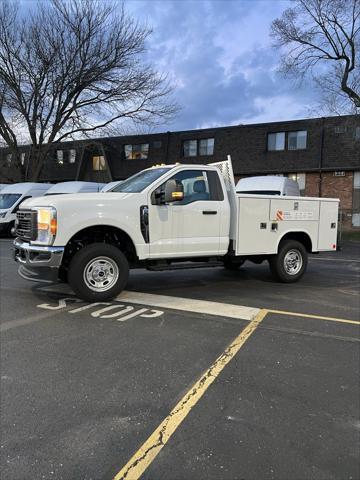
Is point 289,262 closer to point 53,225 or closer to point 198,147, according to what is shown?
point 53,225

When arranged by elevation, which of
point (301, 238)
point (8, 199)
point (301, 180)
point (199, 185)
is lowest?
point (301, 238)

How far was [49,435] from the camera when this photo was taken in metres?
2.92

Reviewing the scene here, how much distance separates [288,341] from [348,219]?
23.3 metres

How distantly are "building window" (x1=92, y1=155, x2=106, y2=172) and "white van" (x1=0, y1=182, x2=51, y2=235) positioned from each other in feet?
43.7

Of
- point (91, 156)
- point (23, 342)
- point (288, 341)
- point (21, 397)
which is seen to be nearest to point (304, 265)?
point (288, 341)

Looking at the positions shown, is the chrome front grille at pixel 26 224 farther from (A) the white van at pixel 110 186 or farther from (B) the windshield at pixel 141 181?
(A) the white van at pixel 110 186

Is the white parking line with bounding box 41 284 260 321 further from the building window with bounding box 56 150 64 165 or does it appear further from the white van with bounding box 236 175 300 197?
→ the building window with bounding box 56 150 64 165

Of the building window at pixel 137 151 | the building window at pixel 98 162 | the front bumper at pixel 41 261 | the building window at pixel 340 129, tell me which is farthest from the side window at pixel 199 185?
the building window at pixel 98 162

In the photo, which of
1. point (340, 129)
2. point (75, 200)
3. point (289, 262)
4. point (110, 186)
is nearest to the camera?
point (75, 200)

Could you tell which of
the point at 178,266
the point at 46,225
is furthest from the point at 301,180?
the point at 46,225

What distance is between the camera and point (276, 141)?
2800 cm

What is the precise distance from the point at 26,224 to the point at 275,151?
2374cm

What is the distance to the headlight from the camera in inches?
239

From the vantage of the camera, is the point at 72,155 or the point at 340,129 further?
the point at 72,155
